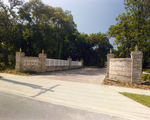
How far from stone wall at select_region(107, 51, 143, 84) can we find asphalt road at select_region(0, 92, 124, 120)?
Result: 254 inches

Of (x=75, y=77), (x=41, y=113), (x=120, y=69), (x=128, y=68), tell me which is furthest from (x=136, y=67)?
(x=41, y=113)

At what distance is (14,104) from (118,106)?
4365 mm

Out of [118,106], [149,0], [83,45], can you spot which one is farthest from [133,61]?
[83,45]

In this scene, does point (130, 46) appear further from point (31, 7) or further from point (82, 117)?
point (31, 7)

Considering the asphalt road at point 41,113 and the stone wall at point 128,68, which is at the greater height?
the stone wall at point 128,68

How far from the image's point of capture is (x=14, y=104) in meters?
4.11

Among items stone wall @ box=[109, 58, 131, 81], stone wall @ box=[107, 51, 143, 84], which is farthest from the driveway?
stone wall @ box=[107, 51, 143, 84]

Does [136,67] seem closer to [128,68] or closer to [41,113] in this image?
[128,68]

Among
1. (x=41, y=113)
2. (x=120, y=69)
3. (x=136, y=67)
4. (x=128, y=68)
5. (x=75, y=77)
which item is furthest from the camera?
(x=75, y=77)

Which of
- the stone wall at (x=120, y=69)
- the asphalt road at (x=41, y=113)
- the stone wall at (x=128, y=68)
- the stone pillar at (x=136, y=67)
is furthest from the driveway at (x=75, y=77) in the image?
the asphalt road at (x=41, y=113)

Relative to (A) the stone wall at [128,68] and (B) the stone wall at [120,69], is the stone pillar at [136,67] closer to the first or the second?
(A) the stone wall at [128,68]

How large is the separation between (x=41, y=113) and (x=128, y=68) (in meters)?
8.26

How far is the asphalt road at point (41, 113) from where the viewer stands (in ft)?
10.6

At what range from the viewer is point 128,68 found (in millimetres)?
9023
